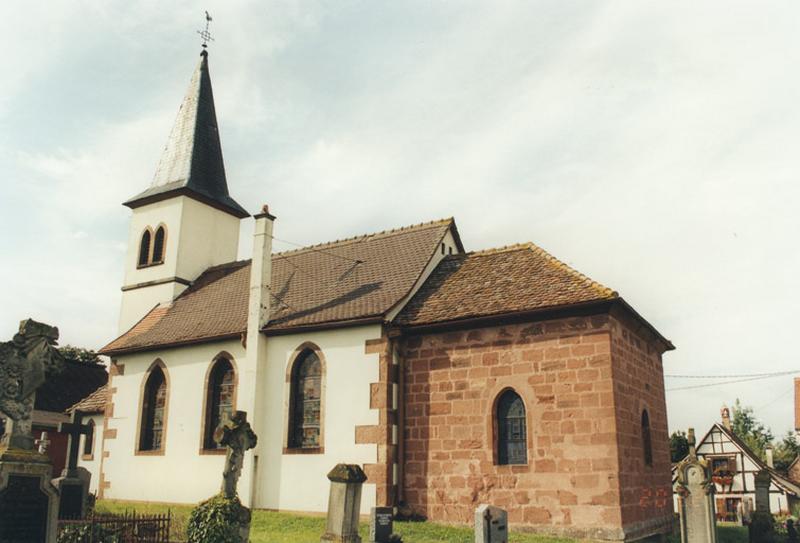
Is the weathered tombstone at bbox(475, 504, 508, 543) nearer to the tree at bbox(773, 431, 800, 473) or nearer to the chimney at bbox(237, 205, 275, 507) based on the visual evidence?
the chimney at bbox(237, 205, 275, 507)

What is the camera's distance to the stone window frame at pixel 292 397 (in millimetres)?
17359

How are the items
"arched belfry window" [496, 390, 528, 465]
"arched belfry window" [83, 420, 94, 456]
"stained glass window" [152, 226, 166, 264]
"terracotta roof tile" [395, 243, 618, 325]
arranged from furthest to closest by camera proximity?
"arched belfry window" [83, 420, 94, 456], "stained glass window" [152, 226, 166, 264], "terracotta roof tile" [395, 243, 618, 325], "arched belfry window" [496, 390, 528, 465]

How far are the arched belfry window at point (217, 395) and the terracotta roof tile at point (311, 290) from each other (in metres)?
1.00

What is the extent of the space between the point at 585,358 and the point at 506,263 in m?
4.20

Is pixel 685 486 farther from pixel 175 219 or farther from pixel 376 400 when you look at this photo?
pixel 175 219

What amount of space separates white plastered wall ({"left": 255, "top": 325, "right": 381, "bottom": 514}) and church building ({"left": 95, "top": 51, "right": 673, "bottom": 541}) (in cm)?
4

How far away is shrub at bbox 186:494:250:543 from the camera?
11.0m

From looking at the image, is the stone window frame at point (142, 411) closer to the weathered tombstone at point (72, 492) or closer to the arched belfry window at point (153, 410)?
the arched belfry window at point (153, 410)

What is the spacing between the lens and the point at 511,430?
609 inches

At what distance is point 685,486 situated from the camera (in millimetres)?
14812

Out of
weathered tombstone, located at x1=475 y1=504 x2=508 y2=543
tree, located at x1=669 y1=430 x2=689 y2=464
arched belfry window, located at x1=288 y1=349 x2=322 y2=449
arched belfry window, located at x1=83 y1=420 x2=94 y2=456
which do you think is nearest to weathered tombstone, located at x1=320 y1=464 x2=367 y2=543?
weathered tombstone, located at x1=475 y1=504 x2=508 y2=543

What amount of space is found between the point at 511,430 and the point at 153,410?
463 inches

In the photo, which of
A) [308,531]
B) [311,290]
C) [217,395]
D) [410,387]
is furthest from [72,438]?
[410,387]

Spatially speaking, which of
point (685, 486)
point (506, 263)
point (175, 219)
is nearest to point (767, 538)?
point (685, 486)
